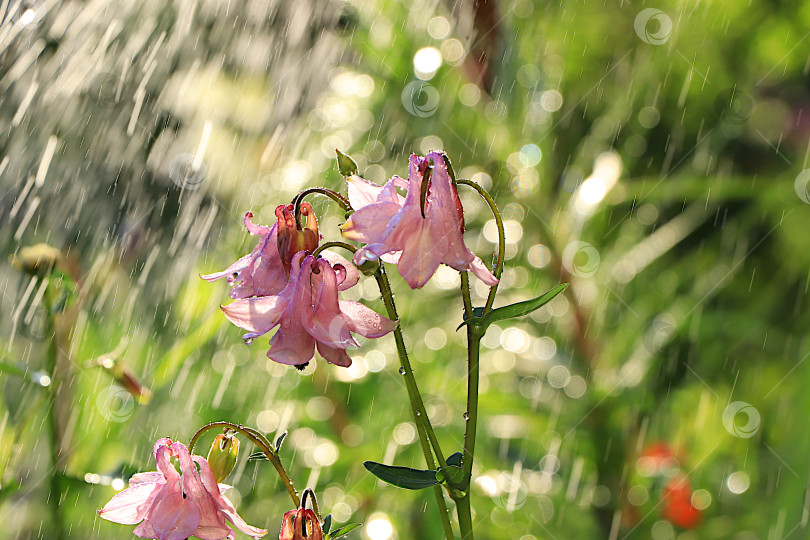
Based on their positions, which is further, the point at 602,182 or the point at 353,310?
the point at 602,182

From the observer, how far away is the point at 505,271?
881mm

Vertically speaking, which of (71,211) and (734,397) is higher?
(71,211)

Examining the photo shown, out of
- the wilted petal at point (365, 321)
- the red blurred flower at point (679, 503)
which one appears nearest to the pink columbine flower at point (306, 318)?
the wilted petal at point (365, 321)

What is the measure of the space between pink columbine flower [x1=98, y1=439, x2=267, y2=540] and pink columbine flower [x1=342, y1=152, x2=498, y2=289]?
141 mm

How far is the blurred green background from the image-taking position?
0.78m

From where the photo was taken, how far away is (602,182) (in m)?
0.84

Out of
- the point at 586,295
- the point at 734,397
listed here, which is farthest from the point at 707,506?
the point at 586,295

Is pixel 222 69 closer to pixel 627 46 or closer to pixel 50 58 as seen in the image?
pixel 50 58

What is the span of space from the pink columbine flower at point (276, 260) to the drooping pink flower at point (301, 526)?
12 cm

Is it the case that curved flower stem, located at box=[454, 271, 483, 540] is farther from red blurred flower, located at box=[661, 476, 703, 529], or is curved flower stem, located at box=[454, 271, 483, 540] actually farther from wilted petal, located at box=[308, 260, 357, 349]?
red blurred flower, located at box=[661, 476, 703, 529]

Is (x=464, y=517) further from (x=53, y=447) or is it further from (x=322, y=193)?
(x=53, y=447)

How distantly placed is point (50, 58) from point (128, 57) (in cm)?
16

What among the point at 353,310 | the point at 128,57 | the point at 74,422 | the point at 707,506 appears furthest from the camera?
the point at 128,57

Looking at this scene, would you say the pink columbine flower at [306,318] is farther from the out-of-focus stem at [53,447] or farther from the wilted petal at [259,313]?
the out-of-focus stem at [53,447]
